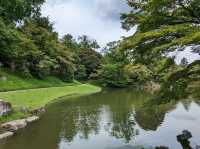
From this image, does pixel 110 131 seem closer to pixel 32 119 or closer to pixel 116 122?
pixel 116 122

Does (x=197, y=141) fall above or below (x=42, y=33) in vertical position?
below

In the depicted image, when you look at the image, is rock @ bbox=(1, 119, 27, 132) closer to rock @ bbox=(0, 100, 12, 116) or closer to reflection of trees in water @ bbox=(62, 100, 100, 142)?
rock @ bbox=(0, 100, 12, 116)

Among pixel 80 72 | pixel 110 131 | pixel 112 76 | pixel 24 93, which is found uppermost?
pixel 80 72

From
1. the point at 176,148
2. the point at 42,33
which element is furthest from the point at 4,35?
the point at 42,33

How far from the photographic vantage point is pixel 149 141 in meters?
18.7

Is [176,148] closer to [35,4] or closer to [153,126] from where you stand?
[153,126]

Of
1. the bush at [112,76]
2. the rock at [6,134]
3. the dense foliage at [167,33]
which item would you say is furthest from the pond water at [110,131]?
the bush at [112,76]

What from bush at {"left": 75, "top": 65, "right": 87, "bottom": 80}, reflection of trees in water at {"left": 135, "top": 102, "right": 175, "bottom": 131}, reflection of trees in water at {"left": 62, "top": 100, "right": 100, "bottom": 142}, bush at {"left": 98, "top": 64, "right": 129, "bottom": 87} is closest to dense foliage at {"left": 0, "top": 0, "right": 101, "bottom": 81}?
bush at {"left": 75, "top": 65, "right": 87, "bottom": 80}

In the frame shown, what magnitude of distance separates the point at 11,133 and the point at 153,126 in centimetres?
905

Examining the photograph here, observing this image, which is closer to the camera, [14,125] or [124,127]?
[14,125]

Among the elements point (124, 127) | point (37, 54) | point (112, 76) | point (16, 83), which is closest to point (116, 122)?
point (124, 127)

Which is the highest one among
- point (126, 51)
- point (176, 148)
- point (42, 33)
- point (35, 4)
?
point (42, 33)

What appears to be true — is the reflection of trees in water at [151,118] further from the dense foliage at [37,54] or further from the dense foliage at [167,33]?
the dense foliage at [37,54]

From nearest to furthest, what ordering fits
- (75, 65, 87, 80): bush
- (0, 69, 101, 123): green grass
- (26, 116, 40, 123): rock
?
(26, 116, 40, 123): rock → (0, 69, 101, 123): green grass → (75, 65, 87, 80): bush
